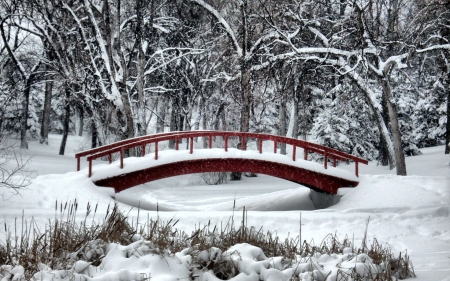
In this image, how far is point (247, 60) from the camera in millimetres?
18641

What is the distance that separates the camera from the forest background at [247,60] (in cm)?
1648

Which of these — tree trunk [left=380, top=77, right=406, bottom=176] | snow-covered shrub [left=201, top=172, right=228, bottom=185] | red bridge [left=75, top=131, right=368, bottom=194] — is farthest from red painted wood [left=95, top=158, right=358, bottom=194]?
snow-covered shrub [left=201, top=172, right=228, bottom=185]

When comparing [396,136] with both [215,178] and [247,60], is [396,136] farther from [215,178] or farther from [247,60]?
[215,178]

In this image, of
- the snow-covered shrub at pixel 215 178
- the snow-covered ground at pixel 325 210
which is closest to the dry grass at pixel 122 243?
the snow-covered ground at pixel 325 210

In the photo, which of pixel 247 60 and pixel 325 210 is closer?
pixel 325 210

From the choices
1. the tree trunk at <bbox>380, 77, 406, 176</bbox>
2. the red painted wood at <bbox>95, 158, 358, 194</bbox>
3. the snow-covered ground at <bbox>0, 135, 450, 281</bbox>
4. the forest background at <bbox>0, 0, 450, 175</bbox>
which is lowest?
the snow-covered ground at <bbox>0, 135, 450, 281</bbox>

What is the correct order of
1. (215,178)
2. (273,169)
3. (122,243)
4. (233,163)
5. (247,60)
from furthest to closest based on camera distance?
(215,178)
(247,60)
(273,169)
(233,163)
(122,243)

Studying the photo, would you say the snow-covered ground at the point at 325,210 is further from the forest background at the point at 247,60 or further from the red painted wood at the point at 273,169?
the forest background at the point at 247,60

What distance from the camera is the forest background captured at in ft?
54.1

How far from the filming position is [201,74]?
25.5 meters

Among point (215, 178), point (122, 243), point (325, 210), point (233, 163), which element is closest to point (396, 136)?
point (325, 210)

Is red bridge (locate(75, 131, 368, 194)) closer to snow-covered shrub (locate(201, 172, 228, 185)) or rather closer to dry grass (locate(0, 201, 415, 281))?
snow-covered shrub (locate(201, 172, 228, 185))

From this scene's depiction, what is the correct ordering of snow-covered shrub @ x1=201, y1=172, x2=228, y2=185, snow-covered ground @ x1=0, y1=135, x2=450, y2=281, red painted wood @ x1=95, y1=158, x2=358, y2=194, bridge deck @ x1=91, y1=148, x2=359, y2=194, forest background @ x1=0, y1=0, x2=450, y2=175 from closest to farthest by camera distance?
snow-covered ground @ x1=0, y1=135, x2=450, y2=281 < bridge deck @ x1=91, y1=148, x2=359, y2=194 < red painted wood @ x1=95, y1=158, x2=358, y2=194 < forest background @ x1=0, y1=0, x2=450, y2=175 < snow-covered shrub @ x1=201, y1=172, x2=228, y2=185

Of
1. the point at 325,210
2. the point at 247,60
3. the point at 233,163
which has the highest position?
the point at 247,60
